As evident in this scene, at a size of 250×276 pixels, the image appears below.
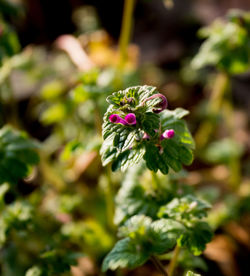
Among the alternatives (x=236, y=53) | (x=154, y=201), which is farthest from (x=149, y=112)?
(x=236, y=53)

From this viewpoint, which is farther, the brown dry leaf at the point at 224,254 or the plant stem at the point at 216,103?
the plant stem at the point at 216,103

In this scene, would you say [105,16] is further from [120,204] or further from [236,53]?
[120,204]

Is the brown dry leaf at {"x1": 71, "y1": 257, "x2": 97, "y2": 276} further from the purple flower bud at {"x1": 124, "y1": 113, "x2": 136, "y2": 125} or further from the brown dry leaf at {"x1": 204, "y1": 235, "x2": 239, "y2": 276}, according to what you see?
the purple flower bud at {"x1": 124, "y1": 113, "x2": 136, "y2": 125}

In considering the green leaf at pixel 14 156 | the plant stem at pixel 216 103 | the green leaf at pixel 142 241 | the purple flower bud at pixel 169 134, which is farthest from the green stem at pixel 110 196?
the plant stem at pixel 216 103

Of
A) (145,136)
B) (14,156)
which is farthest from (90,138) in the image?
(145,136)

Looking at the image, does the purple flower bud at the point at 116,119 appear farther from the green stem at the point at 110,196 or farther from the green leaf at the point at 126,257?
the green stem at the point at 110,196

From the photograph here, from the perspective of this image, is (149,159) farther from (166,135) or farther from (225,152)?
(225,152)

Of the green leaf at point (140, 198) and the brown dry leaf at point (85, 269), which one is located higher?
the green leaf at point (140, 198)
